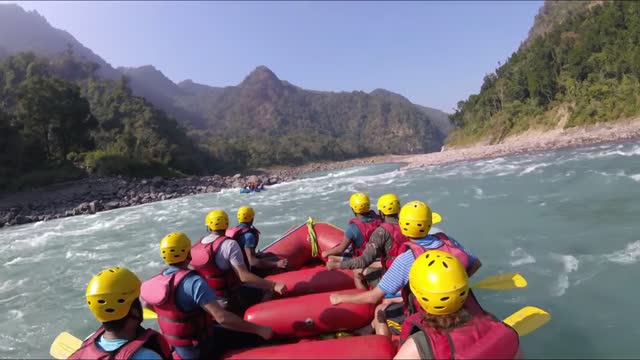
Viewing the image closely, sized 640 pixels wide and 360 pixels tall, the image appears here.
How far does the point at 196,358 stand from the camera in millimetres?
3086

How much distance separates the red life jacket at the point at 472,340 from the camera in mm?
1966

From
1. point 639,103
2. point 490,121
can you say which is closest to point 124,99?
point 490,121

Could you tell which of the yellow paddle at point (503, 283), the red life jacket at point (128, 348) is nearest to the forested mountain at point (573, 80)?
the yellow paddle at point (503, 283)

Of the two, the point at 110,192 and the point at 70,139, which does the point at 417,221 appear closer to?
the point at 110,192

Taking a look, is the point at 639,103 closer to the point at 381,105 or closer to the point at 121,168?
the point at 121,168

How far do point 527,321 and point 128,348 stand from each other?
3167 millimetres

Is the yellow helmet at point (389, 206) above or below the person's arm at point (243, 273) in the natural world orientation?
above

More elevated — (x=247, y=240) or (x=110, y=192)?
(x=247, y=240)

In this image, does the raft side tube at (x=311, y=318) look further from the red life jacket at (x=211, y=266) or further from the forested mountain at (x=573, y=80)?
the forested mountain at (x=573, y=80)

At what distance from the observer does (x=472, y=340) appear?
6.66 feet

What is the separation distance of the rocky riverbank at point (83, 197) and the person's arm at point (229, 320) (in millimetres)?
20202

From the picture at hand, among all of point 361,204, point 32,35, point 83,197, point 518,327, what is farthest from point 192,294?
point 32,35

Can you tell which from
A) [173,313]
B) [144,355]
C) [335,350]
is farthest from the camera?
[173,313]

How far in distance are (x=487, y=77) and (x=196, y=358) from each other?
6893 centimetres
